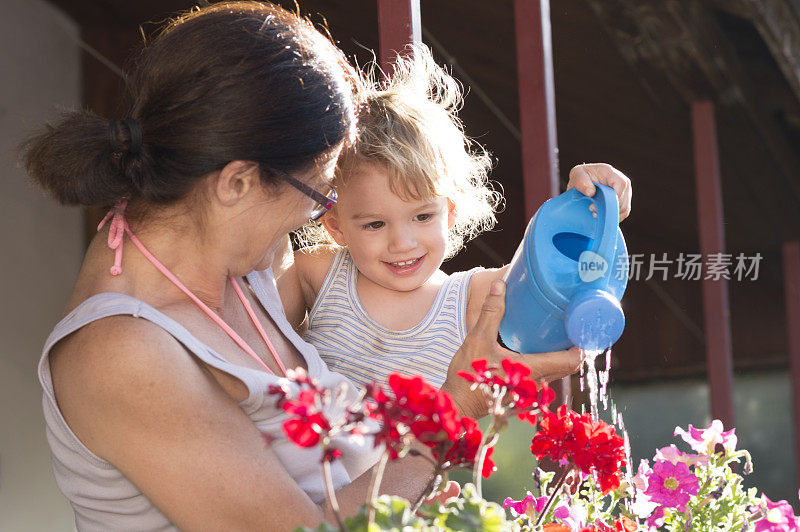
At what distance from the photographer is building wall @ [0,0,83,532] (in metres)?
4.25

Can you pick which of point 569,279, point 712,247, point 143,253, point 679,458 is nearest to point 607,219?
point 569,279

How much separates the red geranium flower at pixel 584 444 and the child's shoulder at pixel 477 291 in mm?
647

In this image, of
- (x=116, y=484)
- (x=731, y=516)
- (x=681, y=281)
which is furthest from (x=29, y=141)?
(x=681, y=281)

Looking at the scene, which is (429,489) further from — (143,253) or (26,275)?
(26,275)

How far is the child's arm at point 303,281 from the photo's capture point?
5.86 feet

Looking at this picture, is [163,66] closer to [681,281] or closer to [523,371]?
[523,371]

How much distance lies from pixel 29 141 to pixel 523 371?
75 centimetres

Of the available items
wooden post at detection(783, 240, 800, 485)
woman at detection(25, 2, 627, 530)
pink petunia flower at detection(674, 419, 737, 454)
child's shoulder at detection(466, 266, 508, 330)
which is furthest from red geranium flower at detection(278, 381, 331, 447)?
wooden post at detection(783, 240, 800, 485)

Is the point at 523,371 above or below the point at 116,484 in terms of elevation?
above

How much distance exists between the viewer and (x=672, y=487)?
48.7 inches

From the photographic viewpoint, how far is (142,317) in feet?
3.38

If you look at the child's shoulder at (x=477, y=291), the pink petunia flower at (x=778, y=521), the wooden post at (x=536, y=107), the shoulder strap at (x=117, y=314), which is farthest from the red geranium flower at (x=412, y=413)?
the wooden post at (x=536, y=107)

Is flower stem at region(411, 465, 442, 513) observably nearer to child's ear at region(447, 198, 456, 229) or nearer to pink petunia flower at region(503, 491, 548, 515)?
pink petunia flower at region(503, 491, 548, 515)

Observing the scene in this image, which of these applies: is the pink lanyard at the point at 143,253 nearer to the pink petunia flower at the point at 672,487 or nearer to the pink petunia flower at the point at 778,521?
the pink petunia flower at the point at 672,487
